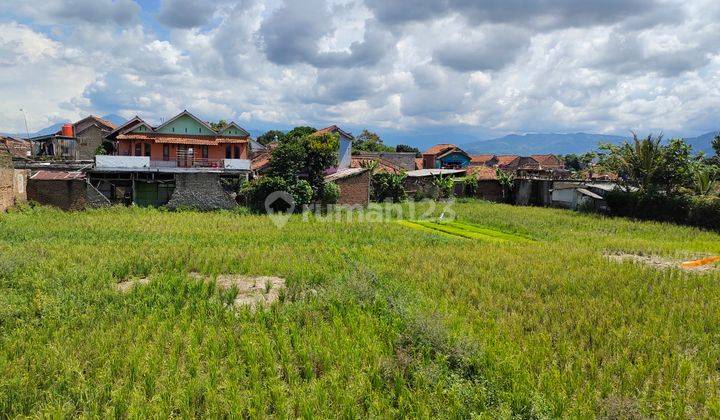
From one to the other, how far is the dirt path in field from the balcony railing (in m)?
17.0

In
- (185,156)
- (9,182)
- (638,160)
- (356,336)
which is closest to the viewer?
(356,336)

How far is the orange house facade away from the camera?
28688 millimetres

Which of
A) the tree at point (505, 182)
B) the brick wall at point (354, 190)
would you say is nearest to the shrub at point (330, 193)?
the brick wall at point (354, 190)

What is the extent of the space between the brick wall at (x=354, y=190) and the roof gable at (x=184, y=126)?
1037cm

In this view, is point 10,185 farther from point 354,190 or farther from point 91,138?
point 91,138

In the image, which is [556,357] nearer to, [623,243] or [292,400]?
[292,400]

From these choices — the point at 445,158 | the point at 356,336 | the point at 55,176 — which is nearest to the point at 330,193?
the point at 55,176

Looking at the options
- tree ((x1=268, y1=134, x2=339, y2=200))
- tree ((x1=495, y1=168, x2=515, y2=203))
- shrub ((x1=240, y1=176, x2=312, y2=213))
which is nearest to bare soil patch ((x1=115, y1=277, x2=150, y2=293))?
shrub ((x1=240, y1=176, x2=312, y2=213))

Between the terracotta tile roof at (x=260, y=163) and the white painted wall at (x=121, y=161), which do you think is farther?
the terracotta tile roof at (x=260, y=163)

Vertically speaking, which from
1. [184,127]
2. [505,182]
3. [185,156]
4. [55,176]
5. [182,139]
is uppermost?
[184,127]

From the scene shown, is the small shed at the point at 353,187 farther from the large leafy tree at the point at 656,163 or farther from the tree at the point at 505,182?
the large leafy tree at the point at 656,163

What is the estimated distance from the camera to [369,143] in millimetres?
71312

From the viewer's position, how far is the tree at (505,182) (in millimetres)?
37812

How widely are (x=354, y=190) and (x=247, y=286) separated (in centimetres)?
1841
